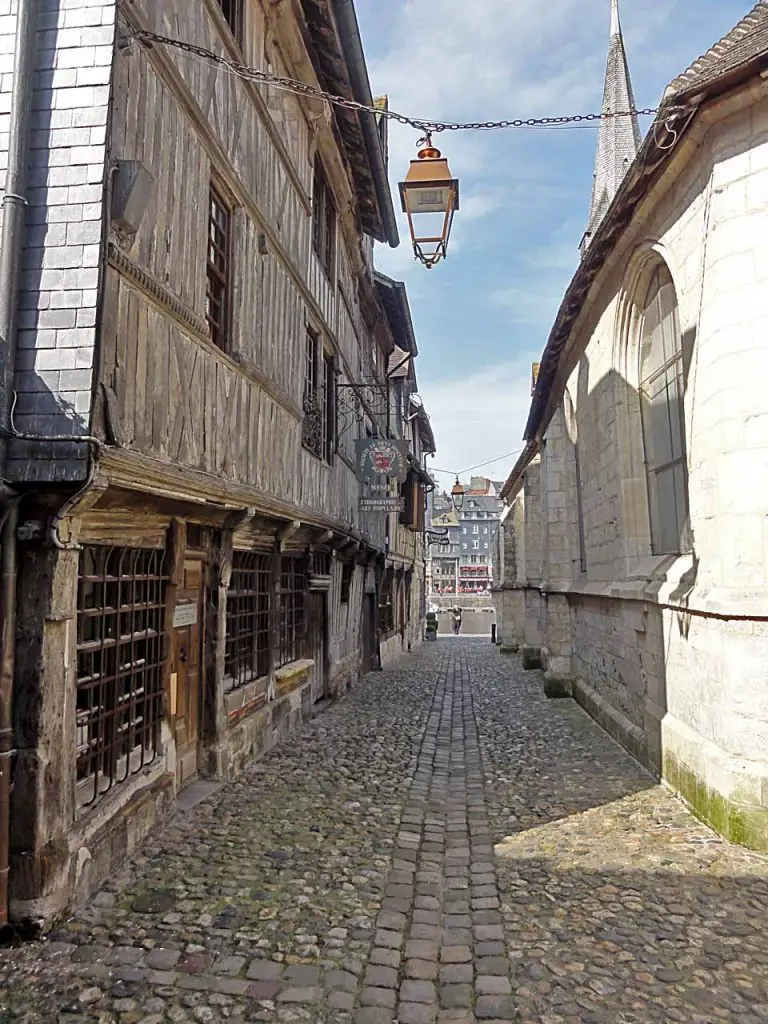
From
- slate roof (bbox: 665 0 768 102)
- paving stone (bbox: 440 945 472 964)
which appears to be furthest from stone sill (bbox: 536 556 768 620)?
slate roof (bbox: 665 0 768 102)

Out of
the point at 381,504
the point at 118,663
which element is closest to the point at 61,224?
the point at 118,663

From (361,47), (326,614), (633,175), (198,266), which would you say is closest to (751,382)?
(633,175)

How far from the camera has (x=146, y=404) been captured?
466 centimetres

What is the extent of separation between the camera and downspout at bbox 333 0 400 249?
8.48 meters

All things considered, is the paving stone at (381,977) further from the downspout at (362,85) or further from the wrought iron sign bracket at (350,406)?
the downspout at (362,85)

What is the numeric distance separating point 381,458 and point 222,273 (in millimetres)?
6276

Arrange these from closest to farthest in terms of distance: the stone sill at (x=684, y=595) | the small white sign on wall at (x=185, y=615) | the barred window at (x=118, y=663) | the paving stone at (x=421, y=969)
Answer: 1. the paving stone at (x=421, y=969)
2. the barred window at (x=118, y=663)
3. the stone sill at (x=684, y=595)
4. the small white sign on wall at (x=185, y=615)

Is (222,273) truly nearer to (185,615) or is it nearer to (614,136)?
(185,615)

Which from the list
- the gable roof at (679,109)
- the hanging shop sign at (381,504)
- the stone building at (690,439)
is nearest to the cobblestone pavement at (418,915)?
the stone building at (690,439)

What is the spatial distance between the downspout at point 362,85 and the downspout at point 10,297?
5.42 metres

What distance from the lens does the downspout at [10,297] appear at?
Result: 3.61 metres

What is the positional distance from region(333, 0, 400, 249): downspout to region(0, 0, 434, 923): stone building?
0.05 metres

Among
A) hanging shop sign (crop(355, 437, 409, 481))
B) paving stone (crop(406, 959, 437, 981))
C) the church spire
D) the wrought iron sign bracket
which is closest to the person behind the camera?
paving stone (crop(406, 959, 437, 981))

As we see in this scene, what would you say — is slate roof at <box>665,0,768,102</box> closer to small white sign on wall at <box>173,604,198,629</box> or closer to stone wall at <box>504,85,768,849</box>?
stone wall at <box>504,85,768,849</box>
